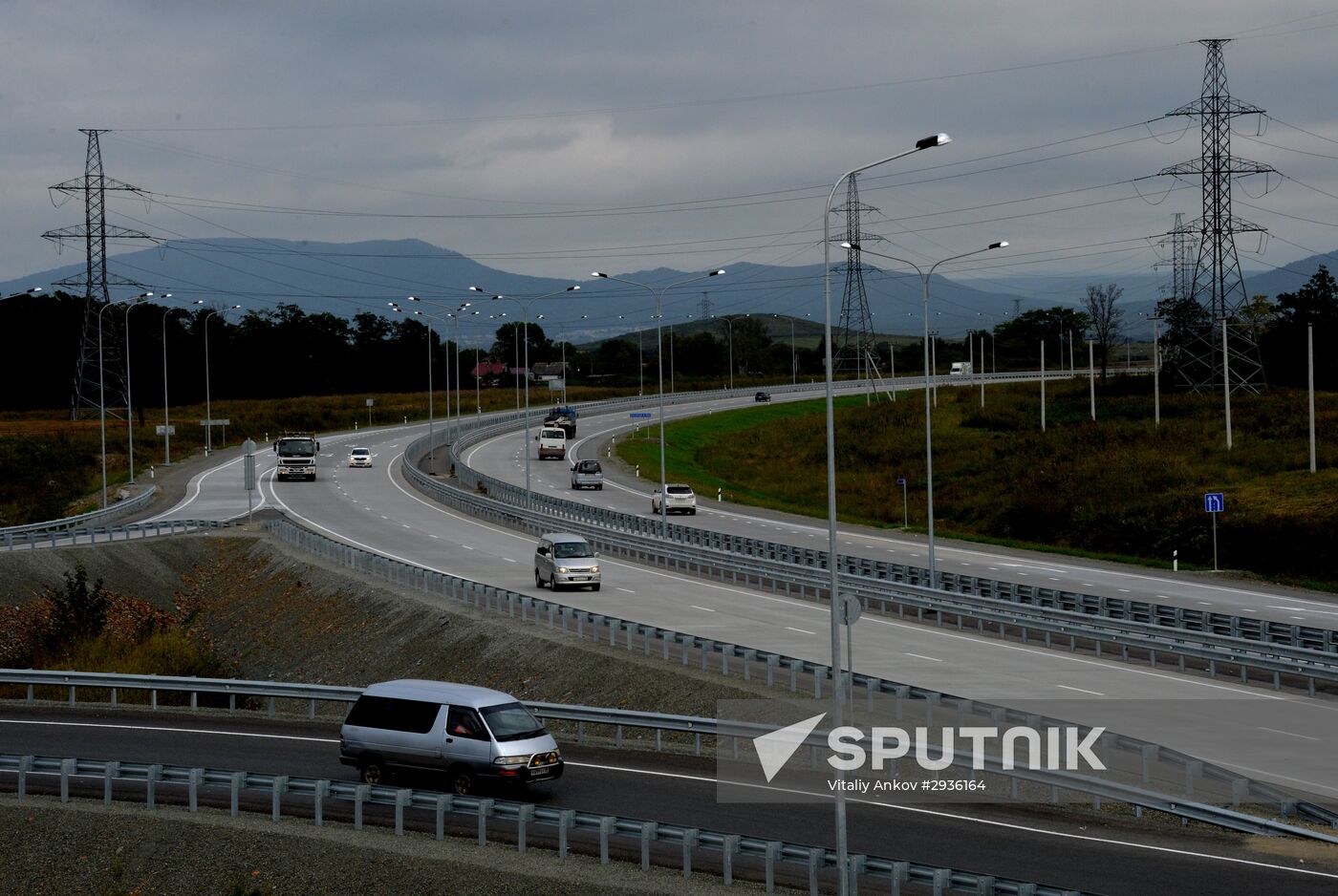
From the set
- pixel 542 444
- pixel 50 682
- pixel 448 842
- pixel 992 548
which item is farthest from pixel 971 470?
pixel 448 842

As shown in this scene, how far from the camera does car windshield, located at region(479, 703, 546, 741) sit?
71.5 ft

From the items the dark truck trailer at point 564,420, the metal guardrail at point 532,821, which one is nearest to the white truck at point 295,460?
the dark truck trailer at point 564,420

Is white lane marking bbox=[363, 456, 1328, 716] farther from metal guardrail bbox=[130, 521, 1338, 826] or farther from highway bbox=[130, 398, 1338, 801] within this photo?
metal guardrail bbox=[130, 521, 1338, 826]

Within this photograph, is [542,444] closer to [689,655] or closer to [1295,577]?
[1295,577]

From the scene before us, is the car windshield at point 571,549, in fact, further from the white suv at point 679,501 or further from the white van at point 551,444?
the white van at point 551,444

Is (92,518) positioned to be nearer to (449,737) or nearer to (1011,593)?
(1011,593)

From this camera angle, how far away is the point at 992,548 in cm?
6300

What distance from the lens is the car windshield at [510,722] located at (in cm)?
2178

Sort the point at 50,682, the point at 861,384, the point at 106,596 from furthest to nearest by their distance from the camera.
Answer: the point at 861,384, the point at 106,596, the point at 50,682

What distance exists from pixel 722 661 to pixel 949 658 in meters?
6.31

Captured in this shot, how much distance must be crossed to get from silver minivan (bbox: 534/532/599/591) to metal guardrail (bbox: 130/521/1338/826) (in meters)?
3.53

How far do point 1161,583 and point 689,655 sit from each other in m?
25.0

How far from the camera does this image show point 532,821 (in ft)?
64.6

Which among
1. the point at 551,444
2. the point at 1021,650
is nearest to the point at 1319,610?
the point at 1021,650
